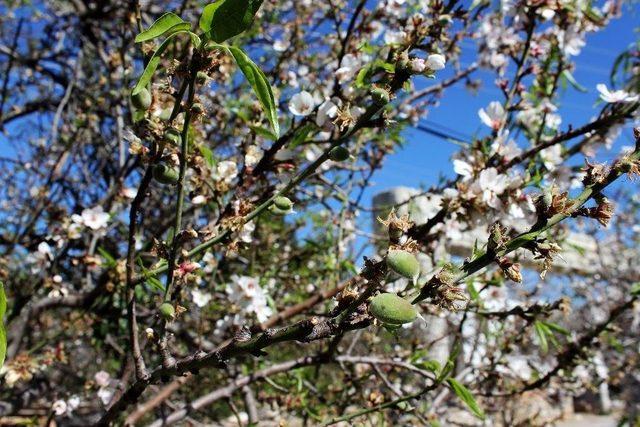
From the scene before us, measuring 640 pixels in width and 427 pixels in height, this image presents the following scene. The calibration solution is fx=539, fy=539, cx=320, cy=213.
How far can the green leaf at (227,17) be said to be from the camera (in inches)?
28.1

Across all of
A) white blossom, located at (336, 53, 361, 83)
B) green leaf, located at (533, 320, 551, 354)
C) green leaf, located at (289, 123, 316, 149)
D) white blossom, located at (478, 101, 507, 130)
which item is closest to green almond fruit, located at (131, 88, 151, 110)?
green leaf, located at (289, 123, 316, 149)

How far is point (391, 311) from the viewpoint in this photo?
2.28 ft

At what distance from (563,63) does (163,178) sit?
1762 millimetres

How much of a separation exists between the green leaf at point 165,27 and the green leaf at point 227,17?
0.05 metres

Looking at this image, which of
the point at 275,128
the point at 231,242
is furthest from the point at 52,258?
the point at 275,128

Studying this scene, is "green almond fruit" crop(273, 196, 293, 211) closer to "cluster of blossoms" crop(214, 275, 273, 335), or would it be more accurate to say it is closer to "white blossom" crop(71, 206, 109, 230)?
"cluster of blossoms" crop(214, 275, 273, 335)

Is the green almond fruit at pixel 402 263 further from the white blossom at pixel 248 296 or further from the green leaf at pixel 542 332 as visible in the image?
the white blossom at pixel 248 296

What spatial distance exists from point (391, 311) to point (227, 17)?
1.48ft

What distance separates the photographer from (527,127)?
222 cm

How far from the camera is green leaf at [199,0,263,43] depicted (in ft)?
2.34

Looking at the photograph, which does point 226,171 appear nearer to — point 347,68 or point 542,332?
point 347,68

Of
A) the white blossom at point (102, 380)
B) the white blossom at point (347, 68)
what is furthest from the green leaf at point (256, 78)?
the white blossom at point (102, 380)

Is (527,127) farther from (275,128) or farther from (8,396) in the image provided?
(8,396)

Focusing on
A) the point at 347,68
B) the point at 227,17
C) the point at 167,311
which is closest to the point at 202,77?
the point at 227,17
